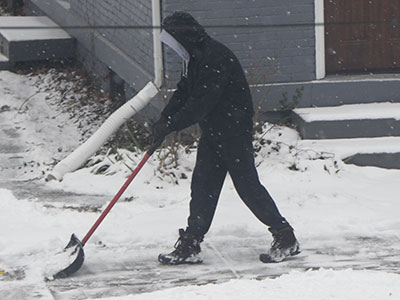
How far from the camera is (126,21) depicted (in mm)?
10812

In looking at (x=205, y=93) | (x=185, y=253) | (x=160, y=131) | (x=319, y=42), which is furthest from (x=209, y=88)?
(x=319, y=42)

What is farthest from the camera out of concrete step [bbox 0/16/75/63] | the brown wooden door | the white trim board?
concrete step [bbox 0/16/75/63]

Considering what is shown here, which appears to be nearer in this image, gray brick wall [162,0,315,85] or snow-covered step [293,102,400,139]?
snow-covered step [293,102,400,139]

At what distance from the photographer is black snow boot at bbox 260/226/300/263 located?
6562 mm

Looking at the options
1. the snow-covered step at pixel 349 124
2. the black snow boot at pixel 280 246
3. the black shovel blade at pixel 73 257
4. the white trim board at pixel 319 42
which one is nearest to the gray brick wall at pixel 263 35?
the white trim board at pixel 319 42

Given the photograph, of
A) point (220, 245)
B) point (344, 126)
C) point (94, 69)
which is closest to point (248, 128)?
point (220, 245)

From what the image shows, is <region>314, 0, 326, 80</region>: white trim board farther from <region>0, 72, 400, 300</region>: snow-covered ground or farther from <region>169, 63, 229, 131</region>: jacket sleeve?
<region>169, 63, 229, 131</region>: jacket sleeve

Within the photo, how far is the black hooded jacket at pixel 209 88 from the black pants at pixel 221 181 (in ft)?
0.34

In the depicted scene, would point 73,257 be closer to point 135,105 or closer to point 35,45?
point 135,105

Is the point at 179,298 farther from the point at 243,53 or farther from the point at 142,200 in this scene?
the point at 243,53

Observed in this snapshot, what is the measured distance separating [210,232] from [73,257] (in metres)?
1.30

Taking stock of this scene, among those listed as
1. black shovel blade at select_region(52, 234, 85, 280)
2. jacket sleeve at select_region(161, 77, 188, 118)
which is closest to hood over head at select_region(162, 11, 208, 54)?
jacket sleeve at select_region(161, 77, 188, 118)

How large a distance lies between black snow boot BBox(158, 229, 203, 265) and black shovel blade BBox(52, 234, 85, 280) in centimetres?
58

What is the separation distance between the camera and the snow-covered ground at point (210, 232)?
5.80 meters
